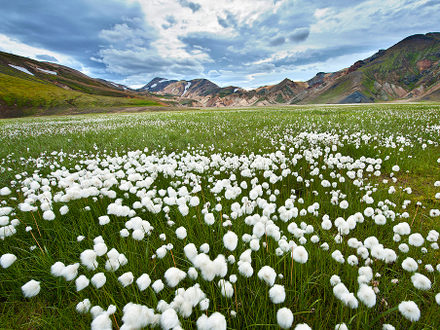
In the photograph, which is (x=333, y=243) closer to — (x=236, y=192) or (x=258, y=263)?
(x=258, y=263)

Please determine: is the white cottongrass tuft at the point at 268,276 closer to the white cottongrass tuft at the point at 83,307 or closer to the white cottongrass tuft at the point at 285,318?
the white cottongrass tuft at the point at 285,318

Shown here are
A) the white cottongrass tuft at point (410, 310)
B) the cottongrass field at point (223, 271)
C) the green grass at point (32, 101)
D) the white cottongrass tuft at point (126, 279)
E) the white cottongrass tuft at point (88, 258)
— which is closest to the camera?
the white cottongrass tuft at point (410, 310)

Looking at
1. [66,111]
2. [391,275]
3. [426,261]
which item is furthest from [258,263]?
[66,111]

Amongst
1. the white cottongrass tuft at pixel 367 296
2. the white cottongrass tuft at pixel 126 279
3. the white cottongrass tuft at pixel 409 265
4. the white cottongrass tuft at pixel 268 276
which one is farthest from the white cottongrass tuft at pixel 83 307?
the white cottongrass tuft at pixel 409 265

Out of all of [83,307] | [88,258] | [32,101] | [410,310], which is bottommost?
[83,307]

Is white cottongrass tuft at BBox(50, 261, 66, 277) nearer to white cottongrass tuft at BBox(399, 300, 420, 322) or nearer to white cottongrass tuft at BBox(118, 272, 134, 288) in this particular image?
white cottongrass tuft at BBox(118, 272, 134, 288)

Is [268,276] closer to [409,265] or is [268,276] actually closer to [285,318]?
[285,318]

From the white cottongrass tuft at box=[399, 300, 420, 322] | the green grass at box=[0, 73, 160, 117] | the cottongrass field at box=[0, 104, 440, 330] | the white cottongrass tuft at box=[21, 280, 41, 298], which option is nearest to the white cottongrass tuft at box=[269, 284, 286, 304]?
the cottongrass field at box=[0, 104, 440, 330]

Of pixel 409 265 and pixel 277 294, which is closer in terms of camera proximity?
pixel 277 294

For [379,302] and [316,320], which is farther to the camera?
[379,302]

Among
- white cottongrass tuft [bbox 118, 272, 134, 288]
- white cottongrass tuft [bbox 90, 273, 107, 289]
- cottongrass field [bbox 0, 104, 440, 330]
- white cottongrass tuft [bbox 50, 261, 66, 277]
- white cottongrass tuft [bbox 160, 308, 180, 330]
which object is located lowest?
cottongrass field [bbox 0, 104, 440, 330]

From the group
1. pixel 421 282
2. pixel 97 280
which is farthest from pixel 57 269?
pixel 421 282

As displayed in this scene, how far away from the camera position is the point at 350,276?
1.93 metres

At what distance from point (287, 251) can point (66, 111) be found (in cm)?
9541
